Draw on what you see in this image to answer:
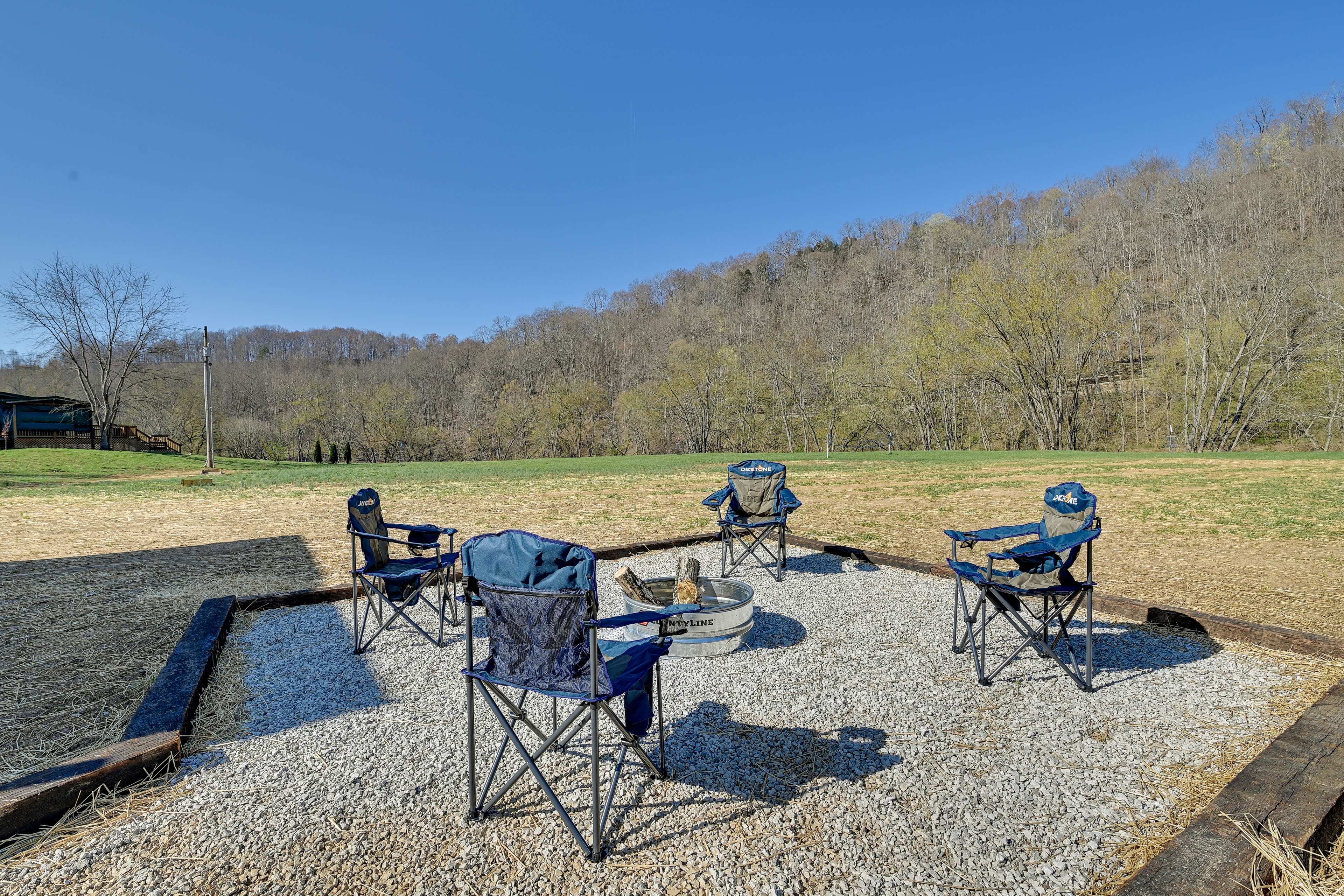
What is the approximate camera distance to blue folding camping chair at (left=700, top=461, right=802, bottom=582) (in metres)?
5.08

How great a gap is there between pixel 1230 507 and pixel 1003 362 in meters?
22.1

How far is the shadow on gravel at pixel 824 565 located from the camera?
521 centimetres

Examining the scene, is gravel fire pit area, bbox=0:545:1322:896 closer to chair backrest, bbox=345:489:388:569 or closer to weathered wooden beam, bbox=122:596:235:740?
weathered wooden beam, bbox=122:596:235:740

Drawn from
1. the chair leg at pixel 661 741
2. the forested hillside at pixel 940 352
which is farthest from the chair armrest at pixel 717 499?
the forested hillside at pixel 940 352

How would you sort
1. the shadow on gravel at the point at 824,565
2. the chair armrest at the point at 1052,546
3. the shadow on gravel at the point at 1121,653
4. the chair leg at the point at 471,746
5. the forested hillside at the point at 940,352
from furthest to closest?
the forested hillside at the point at 940,352 → the shadow on gravel at the point at 824,565 → the shadow on gravel at the point at 1121,653 → the chair armrest at the point at 1052,546 → the chair leg at the point at 471,746

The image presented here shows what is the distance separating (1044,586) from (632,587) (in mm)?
2259

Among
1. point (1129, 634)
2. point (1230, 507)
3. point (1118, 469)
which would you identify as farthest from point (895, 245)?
point (1129, 634)

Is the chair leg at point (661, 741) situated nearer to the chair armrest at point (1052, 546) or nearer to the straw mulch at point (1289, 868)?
the straw mulch at point (1289, 868)

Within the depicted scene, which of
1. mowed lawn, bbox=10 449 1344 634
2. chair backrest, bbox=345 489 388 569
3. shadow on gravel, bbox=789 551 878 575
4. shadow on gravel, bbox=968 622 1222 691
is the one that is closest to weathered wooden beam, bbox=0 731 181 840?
chair backrest, bbox=345 489 388 569

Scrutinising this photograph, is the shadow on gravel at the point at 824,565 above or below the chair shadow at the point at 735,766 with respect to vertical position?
above

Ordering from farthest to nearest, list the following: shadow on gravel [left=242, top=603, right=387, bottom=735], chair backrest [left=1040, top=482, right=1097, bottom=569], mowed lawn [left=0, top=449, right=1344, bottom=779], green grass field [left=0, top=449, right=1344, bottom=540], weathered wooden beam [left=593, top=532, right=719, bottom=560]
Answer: green grass field [left=0, top=449, right=1344, bottom=540], weathered wooden beam [left=593, top=532, right=719, bottom=560], mowed lawn [left=0, top=449, right=1344, bottom=779], chair backrest [left=1040, top=482, right=1097, bottom=569], shadow on gravel [left=242, top=603, right=387, bottom=735]

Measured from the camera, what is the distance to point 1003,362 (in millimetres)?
28281

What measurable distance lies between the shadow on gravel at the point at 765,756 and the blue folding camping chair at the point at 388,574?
175cm

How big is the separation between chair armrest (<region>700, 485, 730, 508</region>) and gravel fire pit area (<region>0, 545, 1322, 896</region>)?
5.72 feet
